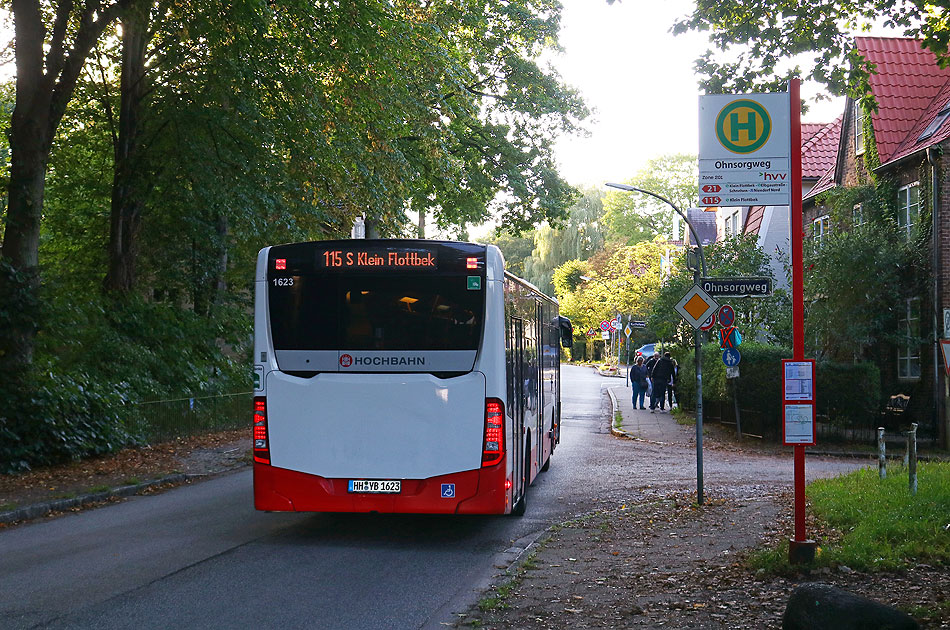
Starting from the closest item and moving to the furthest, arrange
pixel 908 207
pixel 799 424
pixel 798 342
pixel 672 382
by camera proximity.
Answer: pixel 798 342, pixel 799 424, pixel 908 207, pixel 672 382

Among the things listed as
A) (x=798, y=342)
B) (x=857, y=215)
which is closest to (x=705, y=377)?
(x=857, y=215)

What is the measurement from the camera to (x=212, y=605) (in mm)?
7188

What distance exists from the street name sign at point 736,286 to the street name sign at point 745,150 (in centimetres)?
419

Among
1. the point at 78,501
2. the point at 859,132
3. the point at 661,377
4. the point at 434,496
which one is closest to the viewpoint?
the point at 434,496

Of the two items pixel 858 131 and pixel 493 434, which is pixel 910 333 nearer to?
pixel 858 131

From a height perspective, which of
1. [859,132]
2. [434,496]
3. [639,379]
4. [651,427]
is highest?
[859,132]

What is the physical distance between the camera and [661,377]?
33.8 m

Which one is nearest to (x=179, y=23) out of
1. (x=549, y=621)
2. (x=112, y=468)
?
(x=112, y=468)

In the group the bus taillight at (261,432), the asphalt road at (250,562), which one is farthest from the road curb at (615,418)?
the bus taillight at (261,432)

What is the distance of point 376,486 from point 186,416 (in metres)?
12.6

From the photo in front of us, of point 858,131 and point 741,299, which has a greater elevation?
point 858,131

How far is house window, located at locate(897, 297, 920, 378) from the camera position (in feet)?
88.9

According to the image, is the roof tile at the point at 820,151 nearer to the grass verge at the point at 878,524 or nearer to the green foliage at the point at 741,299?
the green foliage at the point at 741,299

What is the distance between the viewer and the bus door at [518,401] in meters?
10.6
